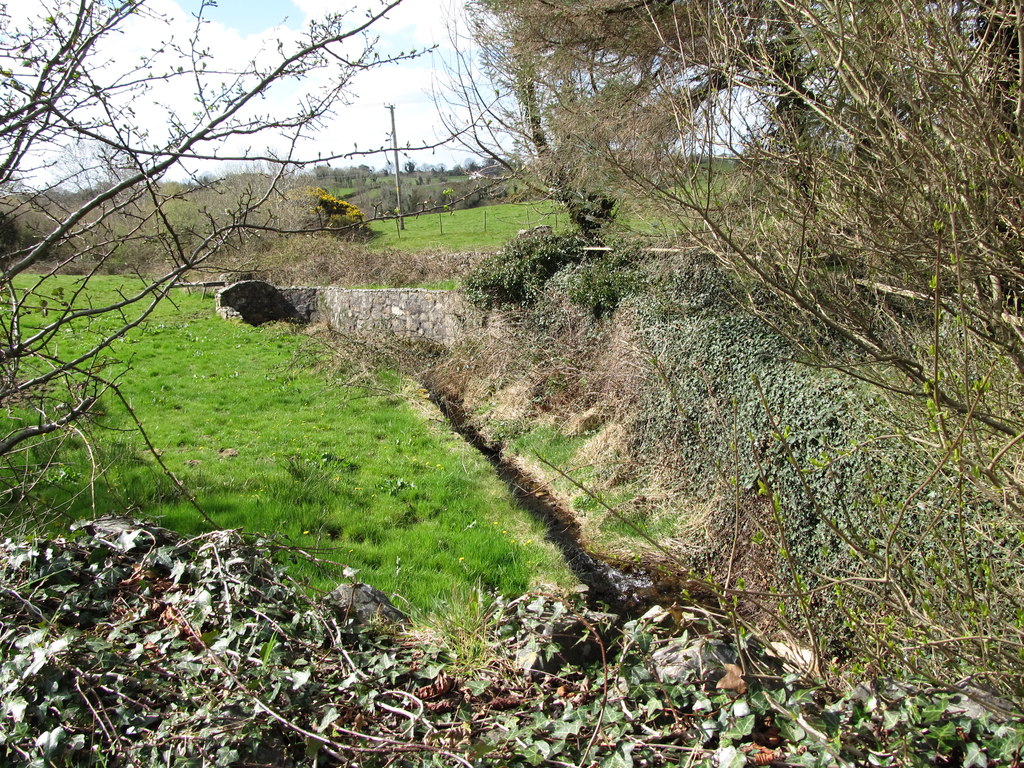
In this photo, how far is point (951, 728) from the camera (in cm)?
217

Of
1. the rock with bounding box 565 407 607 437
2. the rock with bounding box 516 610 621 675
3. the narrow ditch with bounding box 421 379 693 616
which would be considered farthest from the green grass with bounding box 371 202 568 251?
the rock with bounding box 516 610 621 675

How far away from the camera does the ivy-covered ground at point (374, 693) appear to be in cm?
230

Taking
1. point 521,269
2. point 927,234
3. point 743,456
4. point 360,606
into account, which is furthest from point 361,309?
point 927,234

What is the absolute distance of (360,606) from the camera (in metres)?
3.80

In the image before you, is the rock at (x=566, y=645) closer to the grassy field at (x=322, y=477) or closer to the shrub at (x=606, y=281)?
the grassy field at (x=322, y=477)

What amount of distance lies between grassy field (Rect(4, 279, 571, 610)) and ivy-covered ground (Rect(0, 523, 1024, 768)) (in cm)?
74

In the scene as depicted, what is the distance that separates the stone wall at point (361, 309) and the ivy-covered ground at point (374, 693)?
10.7 m

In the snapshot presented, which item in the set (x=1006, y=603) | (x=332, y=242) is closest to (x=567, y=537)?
(x=1006, y=603)

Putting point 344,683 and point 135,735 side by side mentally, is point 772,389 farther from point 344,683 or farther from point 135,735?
point 135,735

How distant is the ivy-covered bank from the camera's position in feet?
9.30

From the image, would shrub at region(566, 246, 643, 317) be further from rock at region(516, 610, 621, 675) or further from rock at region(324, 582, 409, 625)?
rock at region(516, 610, 621, 675)

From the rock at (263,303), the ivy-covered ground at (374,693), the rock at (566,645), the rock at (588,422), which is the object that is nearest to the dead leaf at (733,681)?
the ivy-covered ground at (374,693)

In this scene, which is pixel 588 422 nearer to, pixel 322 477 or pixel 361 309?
pixel 322 477

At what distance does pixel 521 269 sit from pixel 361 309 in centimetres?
648
